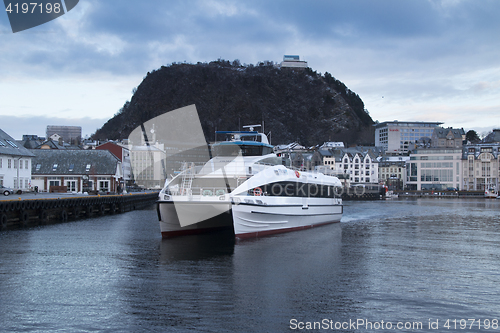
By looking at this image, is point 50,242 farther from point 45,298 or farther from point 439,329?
point 439,329

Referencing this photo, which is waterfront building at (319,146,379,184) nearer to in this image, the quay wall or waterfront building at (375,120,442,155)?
waterfront building at (375,120,442,155)

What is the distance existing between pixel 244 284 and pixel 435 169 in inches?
4388

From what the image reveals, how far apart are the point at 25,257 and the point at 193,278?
25.2 ft

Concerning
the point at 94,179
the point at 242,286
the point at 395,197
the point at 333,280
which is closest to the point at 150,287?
the point at 242,286

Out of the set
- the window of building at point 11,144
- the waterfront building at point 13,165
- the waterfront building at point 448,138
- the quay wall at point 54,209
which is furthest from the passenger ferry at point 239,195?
the waterfront building at point 448,138

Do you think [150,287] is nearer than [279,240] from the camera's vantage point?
Yes

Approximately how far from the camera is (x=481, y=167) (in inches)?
4301

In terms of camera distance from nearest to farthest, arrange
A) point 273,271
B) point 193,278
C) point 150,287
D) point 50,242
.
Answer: point 150,287, point 193,278, point 273,271, point 50,242

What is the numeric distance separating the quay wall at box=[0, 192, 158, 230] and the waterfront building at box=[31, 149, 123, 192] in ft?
32.4

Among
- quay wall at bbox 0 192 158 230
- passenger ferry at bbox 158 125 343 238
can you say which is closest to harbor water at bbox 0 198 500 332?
passenger ferry at bbox 158 125 343 238

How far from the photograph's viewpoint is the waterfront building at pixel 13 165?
1580 inches

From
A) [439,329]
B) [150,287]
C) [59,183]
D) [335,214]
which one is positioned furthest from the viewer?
[59,183]

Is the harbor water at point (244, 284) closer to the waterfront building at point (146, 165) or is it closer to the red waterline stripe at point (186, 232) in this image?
the red waterline stripe at point (186, 232)

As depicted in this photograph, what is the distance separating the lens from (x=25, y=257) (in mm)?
17703
